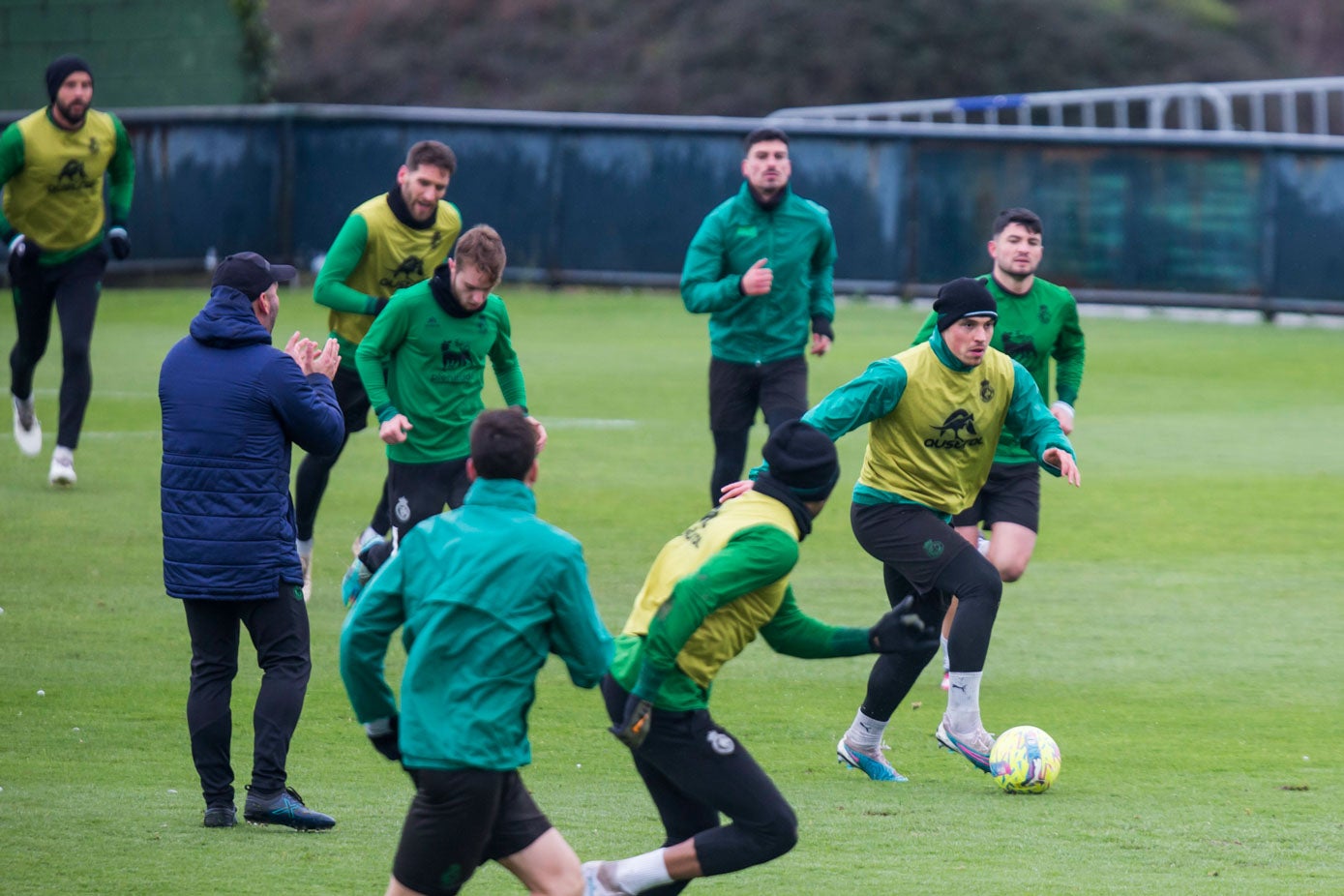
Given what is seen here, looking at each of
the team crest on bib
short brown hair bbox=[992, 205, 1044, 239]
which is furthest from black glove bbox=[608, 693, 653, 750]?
short brown hair bbox=[992, 205, 1044, 239]

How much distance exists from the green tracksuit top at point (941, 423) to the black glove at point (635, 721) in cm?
219

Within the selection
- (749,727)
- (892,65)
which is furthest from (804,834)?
(892,65)

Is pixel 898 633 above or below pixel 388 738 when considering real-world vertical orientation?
above

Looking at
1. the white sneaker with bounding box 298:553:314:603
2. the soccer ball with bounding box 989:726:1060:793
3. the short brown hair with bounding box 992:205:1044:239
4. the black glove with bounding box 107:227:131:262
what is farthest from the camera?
the black glove with bounding box 107:227:131:262

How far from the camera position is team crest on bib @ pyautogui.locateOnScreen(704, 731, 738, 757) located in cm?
586

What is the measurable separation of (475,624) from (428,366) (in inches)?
163

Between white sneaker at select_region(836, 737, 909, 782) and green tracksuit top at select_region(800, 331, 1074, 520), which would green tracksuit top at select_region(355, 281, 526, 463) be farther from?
white sneaker at select_region(836, 737, 909, 782)

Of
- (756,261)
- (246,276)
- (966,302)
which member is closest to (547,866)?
(246,276)

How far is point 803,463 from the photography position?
604cm

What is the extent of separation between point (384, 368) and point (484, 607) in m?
4.25

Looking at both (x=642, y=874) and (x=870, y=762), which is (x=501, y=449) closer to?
(x=642, y=874)

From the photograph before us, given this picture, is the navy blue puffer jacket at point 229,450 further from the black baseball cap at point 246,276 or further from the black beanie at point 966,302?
the black beanie at point 966,302

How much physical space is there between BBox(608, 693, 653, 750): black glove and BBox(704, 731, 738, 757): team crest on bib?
0.65 ft

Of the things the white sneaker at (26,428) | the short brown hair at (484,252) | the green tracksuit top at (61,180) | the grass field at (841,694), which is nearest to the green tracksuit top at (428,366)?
the short brown hair at (484,252)
